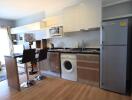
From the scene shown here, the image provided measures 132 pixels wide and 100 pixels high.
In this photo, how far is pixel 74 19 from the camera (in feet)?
9.79

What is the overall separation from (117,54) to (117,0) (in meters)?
1.55

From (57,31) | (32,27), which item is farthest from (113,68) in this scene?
(32,27)

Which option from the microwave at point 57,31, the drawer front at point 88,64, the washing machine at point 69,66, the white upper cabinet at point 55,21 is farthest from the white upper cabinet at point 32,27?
the drawer front at point 88,64

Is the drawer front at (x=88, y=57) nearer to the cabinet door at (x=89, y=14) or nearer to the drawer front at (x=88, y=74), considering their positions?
the drawer front at (x=88, y=74)

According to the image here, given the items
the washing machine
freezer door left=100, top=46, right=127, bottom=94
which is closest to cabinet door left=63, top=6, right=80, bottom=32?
the washing machine

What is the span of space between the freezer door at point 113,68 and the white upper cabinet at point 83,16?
815 millimetres

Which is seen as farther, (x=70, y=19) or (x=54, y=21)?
(x=54, y=21)

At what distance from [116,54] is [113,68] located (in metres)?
0.33

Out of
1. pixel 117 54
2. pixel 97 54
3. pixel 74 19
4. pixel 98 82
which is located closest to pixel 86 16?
pixel 74 19

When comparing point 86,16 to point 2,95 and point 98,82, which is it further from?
point 2,95

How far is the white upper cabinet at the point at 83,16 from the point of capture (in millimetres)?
2608

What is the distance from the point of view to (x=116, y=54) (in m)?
2.18

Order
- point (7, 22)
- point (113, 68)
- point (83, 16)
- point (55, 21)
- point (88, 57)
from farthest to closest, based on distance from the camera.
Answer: point (7, 22) → point (55, 21) → point (83, 16) → point (88, 57) → point (113, 68)

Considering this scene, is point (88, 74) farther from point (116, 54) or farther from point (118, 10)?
point (118, 10)
